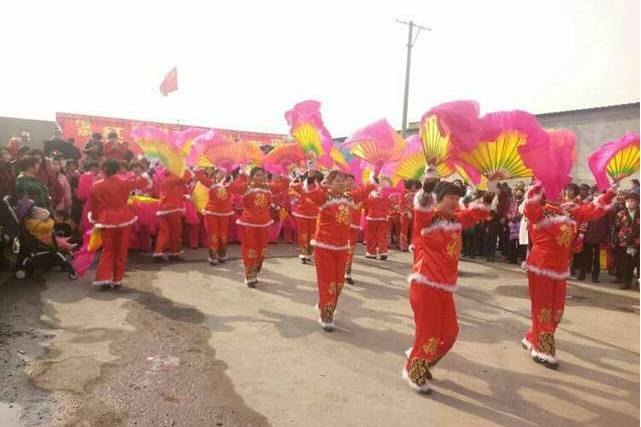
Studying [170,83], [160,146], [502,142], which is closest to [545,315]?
[502,142]

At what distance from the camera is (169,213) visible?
8.80 metres

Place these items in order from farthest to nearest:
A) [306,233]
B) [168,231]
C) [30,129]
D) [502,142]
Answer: [30,129], [306,233], [168,231], [502,142]

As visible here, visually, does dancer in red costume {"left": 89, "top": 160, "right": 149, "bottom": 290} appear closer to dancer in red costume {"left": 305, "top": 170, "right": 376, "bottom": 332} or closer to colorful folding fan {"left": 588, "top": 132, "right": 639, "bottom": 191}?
dancer in red costume {"left": 305, "top": 170, "right": 376, "bottom": 332}

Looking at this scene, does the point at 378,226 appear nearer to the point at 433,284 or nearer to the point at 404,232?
the point at 404,232

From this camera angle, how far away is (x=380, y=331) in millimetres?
5461

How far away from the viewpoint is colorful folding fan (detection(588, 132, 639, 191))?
176 inches

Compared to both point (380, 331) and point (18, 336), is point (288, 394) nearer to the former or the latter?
point (380, 331)

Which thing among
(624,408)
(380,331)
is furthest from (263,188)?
(624,408)

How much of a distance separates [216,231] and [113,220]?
2309 millimetres

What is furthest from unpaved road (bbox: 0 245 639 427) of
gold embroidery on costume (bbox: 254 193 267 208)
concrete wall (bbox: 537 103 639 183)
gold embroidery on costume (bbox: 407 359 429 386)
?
concrete wall (bbox: 537 103 639 183)

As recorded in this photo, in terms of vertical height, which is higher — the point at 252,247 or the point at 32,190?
the point at 32,190

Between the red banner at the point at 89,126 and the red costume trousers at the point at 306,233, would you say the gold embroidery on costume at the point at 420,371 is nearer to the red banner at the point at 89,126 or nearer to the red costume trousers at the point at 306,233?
the red costume trousers at the point at 306,233

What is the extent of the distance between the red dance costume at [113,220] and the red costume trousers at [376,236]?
468 centimetres

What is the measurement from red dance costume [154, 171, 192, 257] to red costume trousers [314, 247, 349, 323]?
4.21 meters
